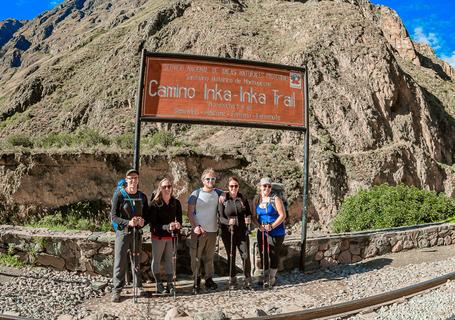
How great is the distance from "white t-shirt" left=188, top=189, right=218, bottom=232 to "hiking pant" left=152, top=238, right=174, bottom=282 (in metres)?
0.53

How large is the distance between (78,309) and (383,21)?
64859 mm

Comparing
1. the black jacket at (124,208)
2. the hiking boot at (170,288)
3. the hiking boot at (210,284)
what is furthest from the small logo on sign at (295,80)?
the hiking boot at (170,288)

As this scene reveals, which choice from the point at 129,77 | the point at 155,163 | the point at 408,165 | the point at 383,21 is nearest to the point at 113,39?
the point at 129,77

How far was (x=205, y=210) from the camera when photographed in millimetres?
5895

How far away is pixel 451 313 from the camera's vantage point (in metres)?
4.66

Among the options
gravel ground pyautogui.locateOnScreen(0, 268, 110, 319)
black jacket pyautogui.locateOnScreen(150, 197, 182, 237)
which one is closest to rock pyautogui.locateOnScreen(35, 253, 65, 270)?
gravel ground pyautogui.locateOnScreen(0, 268, 110, 319)

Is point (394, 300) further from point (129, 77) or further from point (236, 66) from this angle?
point (129, 77)

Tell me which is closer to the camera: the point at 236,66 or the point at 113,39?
the point at 236,66

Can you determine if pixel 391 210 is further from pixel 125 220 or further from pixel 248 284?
pixel 125 220

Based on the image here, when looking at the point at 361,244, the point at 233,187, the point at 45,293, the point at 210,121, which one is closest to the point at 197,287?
the point at 233,187

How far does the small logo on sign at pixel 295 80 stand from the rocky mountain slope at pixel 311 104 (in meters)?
14.2

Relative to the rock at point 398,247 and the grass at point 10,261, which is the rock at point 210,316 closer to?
the grass at point 10,261

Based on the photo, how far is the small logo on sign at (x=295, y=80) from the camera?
757cm

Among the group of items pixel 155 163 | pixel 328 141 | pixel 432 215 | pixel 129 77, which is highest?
pixel 129 77
